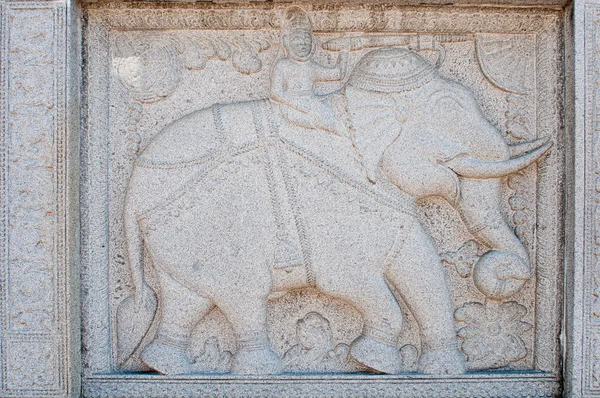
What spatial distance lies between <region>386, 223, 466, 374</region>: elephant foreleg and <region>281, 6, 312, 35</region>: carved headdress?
1.06 meters

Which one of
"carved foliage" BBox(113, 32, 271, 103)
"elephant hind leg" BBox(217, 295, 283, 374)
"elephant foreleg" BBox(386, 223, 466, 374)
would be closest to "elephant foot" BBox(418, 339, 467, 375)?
"elephant foreleg" BBox(386, 223, 466, 374)

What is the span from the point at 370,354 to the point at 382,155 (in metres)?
0.92

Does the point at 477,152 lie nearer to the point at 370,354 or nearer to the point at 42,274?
the point at 370,354

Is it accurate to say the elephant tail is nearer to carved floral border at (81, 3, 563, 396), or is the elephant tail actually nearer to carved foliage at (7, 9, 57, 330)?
carved floral border at (81, 3, 563, 396)

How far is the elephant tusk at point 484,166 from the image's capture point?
2.92m

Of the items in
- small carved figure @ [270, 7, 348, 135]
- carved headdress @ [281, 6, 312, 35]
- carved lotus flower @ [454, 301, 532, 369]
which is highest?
carved headdress @ [281, 6, 312, 35]

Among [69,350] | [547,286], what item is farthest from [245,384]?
[547,286]

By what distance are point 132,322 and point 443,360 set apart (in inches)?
57.8

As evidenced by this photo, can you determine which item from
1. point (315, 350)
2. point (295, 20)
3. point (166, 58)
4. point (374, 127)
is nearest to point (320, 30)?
point (295, 20)

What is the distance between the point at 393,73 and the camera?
2.91 m

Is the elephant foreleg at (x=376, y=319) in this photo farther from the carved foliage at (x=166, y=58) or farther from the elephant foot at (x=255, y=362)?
the carved foliage at (x=166, y=58)

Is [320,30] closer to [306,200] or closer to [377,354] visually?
[306,200]

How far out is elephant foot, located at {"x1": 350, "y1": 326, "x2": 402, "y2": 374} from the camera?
2932mm

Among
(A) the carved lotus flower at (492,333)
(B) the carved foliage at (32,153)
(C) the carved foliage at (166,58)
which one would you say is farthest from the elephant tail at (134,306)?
(A) the carved lotus flower at (492,333)
